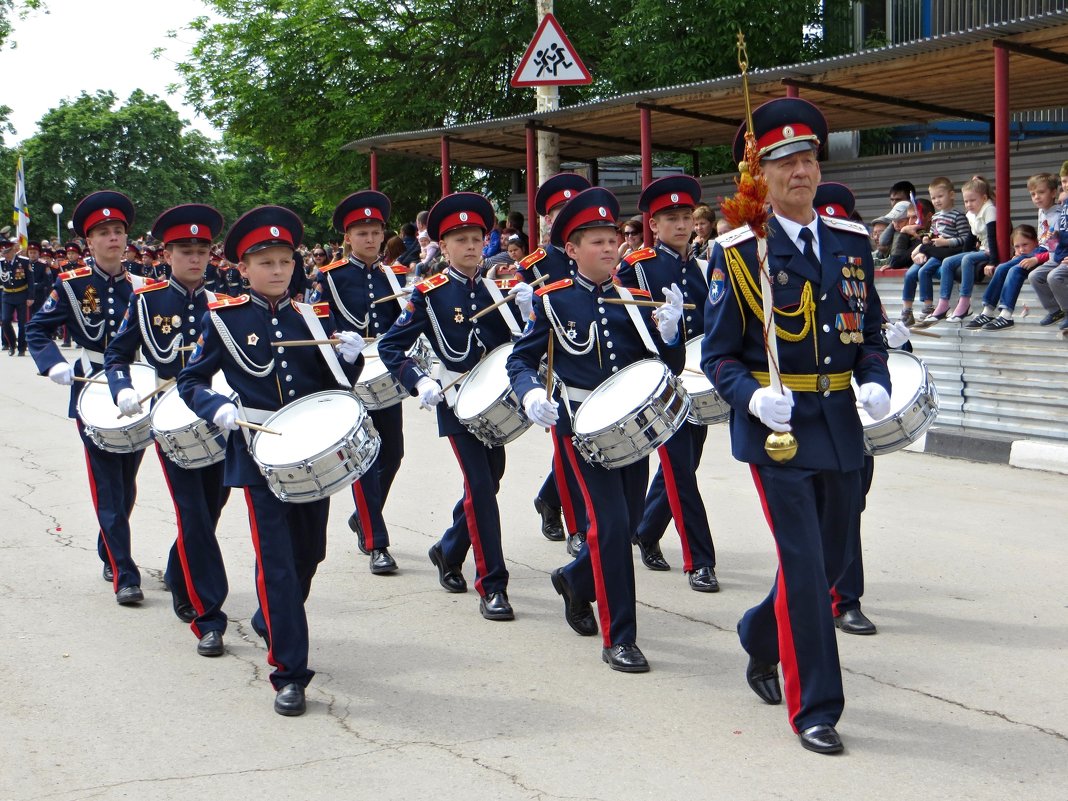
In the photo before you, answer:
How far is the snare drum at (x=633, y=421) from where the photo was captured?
5.20 metres

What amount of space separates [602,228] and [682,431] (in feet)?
5.04

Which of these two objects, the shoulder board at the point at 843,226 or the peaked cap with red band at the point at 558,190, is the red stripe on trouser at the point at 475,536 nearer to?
the peaked cap with red band at the point at 558,190

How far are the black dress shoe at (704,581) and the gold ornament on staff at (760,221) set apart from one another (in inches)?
95.6

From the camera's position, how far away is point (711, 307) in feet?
15.1

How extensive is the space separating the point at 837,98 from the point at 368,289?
8.15m

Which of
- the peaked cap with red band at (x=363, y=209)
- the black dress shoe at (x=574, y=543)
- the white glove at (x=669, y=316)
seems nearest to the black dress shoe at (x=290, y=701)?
the white glove at (x=669, y=316)

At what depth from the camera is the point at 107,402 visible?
22.2 ft

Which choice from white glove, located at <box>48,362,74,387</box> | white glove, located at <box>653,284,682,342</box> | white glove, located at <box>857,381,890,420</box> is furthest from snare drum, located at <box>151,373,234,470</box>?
white glove, located at <box>857,381,890,420</box>

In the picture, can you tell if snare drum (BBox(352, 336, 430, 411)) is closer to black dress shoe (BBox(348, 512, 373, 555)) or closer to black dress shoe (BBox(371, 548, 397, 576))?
black dress shoe (BBox(348, 512, 373, 555))

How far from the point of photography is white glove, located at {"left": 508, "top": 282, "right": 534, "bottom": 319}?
6844 millimetres

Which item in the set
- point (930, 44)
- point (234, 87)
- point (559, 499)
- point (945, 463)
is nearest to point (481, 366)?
point (559, 499)

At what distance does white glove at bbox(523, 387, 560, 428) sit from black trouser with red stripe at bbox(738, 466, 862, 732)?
106 centimetres

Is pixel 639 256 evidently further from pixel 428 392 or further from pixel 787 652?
pixel 787 652

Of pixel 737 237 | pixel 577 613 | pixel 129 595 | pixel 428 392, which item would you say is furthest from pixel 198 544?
pixel 737 237
